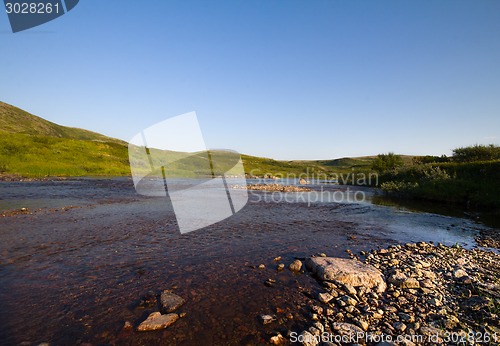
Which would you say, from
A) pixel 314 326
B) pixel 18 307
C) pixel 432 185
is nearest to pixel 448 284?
pixel 314 326

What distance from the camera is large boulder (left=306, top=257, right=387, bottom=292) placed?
23.7 ft

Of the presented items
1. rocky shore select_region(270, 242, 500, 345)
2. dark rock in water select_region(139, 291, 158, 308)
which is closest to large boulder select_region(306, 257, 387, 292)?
rocky shore select_region(270, 242, 500, 345)

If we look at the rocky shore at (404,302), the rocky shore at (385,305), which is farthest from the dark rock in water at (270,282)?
the rocky shore at (404,302)

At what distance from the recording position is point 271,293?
6816 mm

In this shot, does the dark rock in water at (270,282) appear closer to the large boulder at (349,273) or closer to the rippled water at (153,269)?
the rippled water at (153,269)

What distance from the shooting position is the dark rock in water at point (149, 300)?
5953 mm

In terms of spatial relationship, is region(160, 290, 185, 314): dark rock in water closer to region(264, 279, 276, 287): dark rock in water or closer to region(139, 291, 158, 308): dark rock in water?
region(139, 291, 158, 308): dark rock in water

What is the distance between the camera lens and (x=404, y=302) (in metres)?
6.32

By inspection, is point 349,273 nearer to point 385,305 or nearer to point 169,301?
point 385,305

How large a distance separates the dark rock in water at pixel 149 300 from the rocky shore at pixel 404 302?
3115 mm

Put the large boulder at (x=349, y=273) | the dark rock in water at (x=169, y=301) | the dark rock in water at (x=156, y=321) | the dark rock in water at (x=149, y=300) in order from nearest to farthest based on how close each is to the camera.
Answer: the dark rock in water at (x=156, y=321) < the dark rock in water at (x=169, y=301) < the dark rock in water at (x=149, y=300) < the large boulder at (x=349, y=273)

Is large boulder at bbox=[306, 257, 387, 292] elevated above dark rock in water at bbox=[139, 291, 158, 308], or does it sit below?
below

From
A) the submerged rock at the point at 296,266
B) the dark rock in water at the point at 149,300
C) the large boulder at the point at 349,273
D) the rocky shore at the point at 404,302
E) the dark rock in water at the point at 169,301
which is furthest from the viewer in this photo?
the submerged rock at the point at 296,266

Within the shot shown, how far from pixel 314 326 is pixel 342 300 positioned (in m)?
1.46
